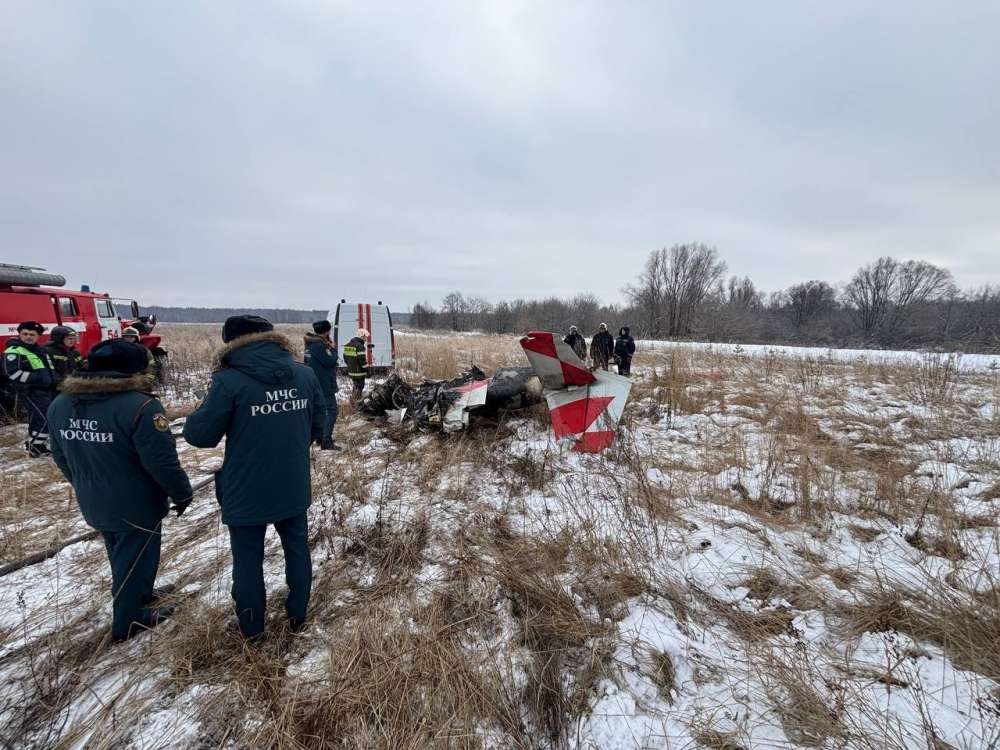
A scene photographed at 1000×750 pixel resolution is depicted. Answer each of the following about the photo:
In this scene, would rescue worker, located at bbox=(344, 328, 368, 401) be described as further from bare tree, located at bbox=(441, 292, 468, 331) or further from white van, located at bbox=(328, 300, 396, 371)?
bare tree, located at bbox=(441, 292, 468, 331)

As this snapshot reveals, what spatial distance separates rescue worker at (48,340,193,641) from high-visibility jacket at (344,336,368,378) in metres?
5.49

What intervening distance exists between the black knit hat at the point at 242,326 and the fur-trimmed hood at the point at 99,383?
49 centimetres

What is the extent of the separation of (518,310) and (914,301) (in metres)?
49.1

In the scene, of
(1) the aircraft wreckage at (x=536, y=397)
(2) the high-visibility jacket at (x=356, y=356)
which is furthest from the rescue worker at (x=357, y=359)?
(1) the aircraft wreckage at (x=536, y=397)

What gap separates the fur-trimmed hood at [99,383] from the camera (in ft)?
6.18

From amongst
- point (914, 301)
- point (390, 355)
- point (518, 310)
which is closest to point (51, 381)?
point (390, 355)

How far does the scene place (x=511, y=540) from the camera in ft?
10.1

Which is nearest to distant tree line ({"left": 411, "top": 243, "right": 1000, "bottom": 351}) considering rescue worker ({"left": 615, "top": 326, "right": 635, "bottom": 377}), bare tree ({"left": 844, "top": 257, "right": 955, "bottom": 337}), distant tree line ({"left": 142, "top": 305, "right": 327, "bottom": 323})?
bare tree ({"left": 844, "top": 257, "right": 955, "bottom": 337})

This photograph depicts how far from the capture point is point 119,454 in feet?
6.44

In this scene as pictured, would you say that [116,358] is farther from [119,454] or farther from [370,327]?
[370,327]

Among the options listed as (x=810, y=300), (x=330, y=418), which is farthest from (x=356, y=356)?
(x=810, y=300)

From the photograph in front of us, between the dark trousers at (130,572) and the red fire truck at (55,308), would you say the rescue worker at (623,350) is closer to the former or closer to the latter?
the dark trousers at (130,572)

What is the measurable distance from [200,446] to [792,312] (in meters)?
69.6

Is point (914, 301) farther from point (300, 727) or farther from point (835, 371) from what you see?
point (300, 727)
